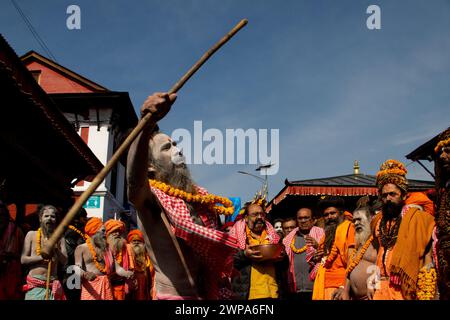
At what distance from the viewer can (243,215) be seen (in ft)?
21.8

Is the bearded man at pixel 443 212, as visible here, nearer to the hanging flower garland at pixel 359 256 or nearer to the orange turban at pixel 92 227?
the hanging flower garland at pixel 359 256

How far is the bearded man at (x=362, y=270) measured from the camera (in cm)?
454

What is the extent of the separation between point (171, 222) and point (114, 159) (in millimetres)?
608

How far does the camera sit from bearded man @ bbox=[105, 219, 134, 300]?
6.92 m

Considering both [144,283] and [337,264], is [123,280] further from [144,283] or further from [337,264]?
[337,264]

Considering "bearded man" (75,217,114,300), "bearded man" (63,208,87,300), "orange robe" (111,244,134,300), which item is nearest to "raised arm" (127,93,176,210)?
"bearded man" (75,217,114,300)

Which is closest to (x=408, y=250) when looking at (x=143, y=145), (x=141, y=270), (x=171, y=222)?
(x=171, y=222)

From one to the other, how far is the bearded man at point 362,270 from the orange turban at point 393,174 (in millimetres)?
677

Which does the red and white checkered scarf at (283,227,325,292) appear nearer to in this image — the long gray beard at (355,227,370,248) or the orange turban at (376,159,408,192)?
the long gray beard at (355,227,370,248)

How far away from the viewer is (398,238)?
13.5ft

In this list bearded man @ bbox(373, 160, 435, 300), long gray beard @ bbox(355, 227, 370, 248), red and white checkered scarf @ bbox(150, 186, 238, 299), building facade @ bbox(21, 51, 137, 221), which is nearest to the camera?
red and white checkered scarf @ bbox(150, 186, 238, 299)
